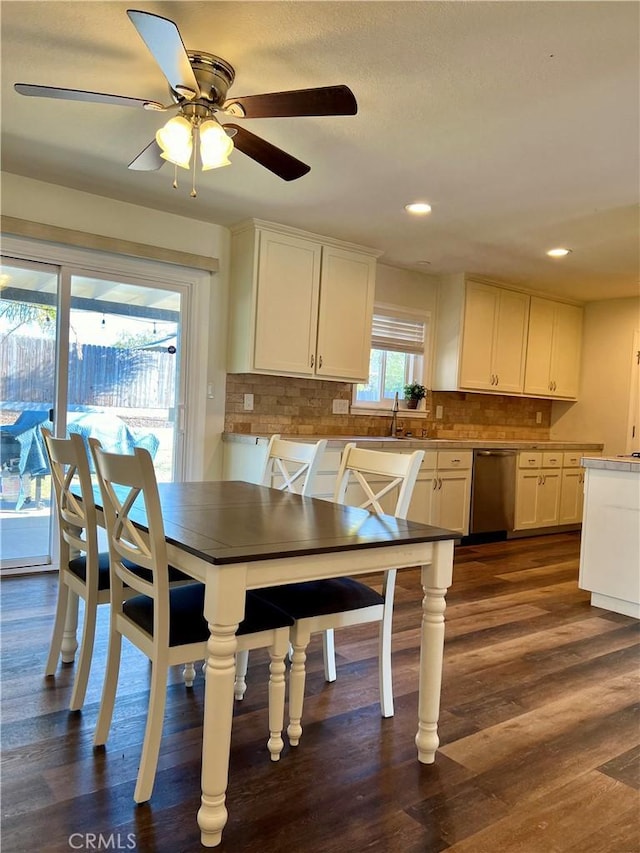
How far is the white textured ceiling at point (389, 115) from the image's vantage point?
196 centimetres

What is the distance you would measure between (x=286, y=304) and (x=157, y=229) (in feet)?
3.27

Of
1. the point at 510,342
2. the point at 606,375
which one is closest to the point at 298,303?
the point at 510,342

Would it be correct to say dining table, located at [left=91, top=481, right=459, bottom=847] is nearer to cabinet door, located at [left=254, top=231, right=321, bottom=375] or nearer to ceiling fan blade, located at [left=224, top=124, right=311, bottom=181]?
ceiling fan blade, located at [left=224, top=124, right=311, bottom=181]

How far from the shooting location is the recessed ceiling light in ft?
11.8

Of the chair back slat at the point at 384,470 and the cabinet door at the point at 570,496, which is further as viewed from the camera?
the cabinet door at the point at 570,496

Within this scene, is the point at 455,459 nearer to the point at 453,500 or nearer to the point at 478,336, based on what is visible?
the point at 453,500

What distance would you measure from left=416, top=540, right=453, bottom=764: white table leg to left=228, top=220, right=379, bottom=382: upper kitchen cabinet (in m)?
2.58

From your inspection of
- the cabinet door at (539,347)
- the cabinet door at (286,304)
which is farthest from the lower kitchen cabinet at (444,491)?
the cabinet door at (539,347)

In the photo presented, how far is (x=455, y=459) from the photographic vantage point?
4977mm

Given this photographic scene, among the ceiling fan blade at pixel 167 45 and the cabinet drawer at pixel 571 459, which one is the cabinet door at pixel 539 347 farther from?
the ceiling fan blade at pixel 167 45

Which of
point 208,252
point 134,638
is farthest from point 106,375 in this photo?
point 134,638

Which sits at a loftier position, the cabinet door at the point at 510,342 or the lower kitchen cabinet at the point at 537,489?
the cabinet door at the point at 510,342

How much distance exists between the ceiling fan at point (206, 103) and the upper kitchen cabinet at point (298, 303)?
67.1 inches

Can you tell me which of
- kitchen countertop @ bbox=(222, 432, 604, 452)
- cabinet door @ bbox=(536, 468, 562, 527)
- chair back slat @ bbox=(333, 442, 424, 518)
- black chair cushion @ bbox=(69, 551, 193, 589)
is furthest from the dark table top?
cabinet door @ bbox=(536, 468, 562, 527)
